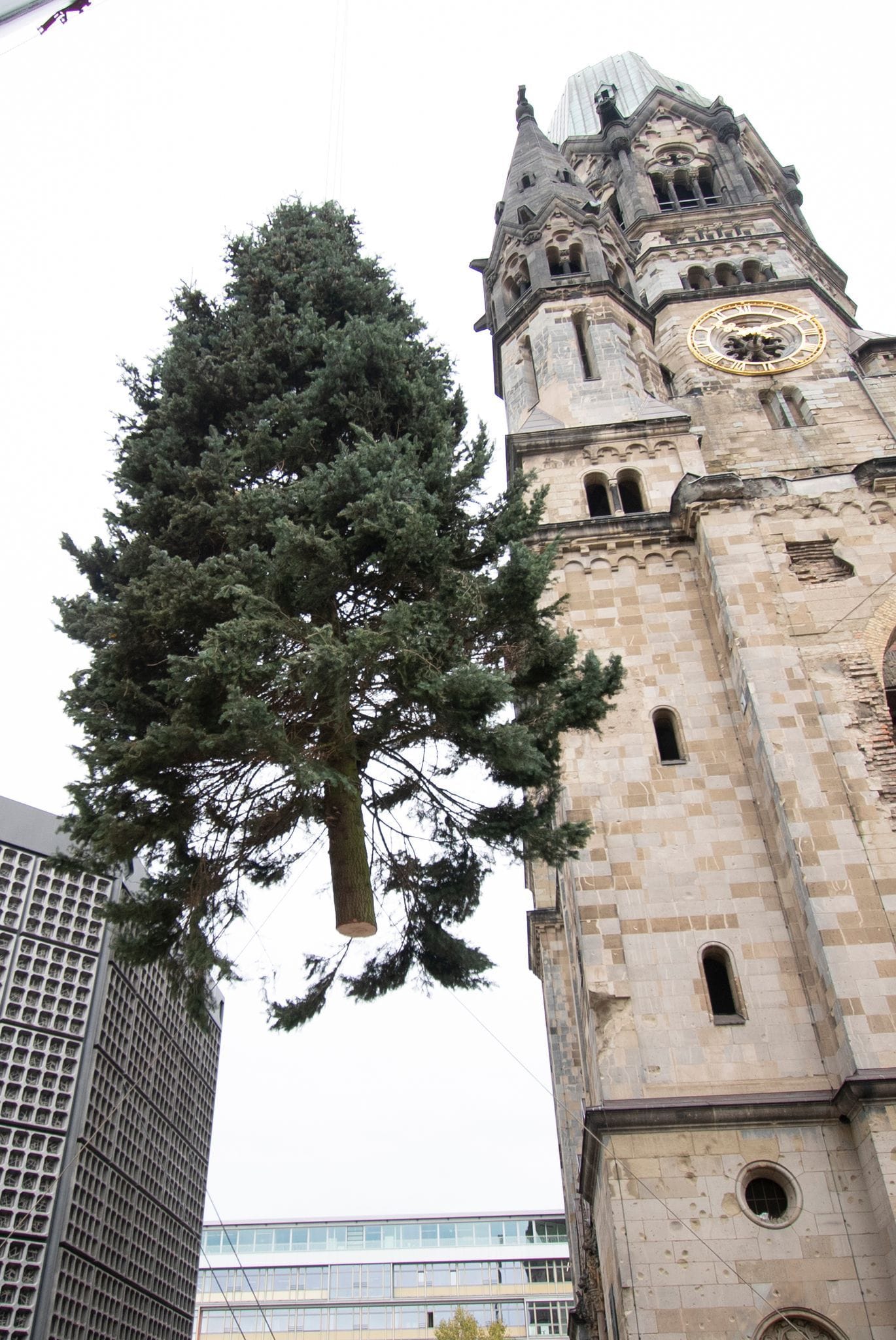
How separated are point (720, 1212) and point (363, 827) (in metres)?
6.08

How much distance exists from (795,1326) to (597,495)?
1447 centimetres

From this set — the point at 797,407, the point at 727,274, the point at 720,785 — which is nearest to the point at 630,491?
the point at 797,407

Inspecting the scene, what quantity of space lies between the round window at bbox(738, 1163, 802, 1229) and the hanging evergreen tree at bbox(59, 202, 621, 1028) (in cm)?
410

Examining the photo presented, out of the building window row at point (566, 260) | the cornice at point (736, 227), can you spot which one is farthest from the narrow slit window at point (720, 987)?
the cornice at point (736, 227)

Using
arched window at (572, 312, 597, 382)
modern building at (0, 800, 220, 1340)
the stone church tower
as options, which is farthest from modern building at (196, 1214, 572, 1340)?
arched window at (572, 312, 597, 382)

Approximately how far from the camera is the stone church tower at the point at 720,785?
39.9 ft

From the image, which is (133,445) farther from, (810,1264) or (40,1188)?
(40,1188)

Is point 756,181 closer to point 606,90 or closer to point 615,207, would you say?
point 615,207

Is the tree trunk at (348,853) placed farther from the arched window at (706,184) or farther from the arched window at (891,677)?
the arched window at (706,184)

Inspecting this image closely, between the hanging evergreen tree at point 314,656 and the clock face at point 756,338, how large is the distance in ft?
42.3

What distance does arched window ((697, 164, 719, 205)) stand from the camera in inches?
1299

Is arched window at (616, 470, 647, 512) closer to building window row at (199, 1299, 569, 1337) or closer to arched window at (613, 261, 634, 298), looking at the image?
arched window at (613, 261, 634, 298)

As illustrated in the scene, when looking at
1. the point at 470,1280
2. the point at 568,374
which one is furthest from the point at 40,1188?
the point at 470,1280

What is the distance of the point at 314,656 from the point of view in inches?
407
